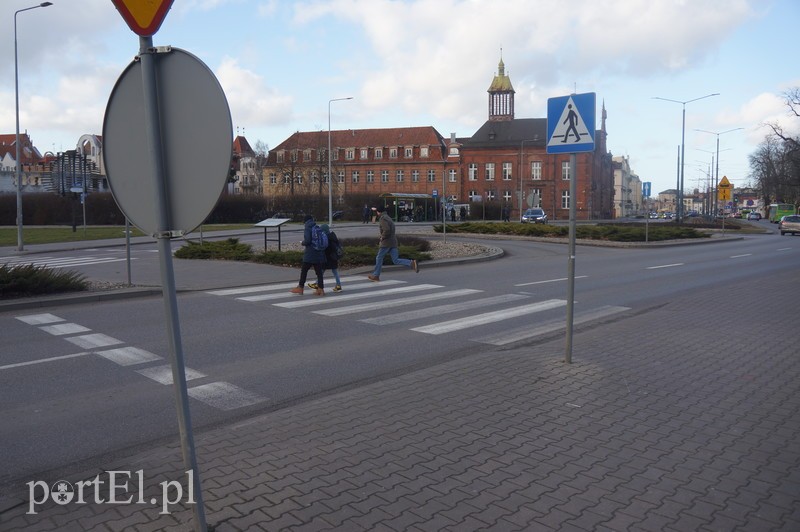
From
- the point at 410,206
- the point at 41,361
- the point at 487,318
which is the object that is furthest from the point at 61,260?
the point at 410,206

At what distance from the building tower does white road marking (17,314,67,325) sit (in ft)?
299

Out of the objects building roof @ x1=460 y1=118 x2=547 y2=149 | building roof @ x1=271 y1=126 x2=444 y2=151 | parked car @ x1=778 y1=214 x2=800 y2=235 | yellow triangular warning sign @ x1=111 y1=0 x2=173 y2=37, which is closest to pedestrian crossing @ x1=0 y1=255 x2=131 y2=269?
yellow triangular warning sign @ x1=111 y1=0 x2=173 y2=37

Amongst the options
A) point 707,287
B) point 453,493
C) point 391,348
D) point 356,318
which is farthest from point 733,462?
point 707,287

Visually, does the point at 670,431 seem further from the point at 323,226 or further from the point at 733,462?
the point at 323,226

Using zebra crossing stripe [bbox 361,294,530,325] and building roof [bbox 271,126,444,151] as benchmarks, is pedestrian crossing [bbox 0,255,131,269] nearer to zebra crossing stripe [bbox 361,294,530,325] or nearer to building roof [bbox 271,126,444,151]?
zebra crossing stripe [bbox 361,294,530,325]

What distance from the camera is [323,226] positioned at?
1431cm

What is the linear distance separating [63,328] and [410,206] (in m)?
59.1

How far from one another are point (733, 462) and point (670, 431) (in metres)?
0.71

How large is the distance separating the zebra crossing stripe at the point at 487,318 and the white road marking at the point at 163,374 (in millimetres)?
3652

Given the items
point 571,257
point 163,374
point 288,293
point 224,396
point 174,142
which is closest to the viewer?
point 174,142

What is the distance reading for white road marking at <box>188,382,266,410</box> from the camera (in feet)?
21.5

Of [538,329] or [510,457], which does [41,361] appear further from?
[538,329]

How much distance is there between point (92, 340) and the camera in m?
9.43

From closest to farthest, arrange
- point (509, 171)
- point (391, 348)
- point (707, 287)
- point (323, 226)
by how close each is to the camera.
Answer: point (391, 348)
point (323, 226)
point (707, 287)
point (509, 171)
